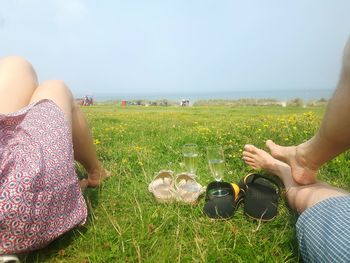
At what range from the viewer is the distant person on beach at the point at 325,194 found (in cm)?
168

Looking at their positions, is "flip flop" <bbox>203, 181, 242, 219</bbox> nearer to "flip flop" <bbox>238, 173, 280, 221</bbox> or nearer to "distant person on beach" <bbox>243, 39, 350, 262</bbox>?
"flip flop" <bbox>238, 173, 280, 221</bbox>

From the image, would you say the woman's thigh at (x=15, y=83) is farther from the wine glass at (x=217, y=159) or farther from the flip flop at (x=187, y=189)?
the wine glass at (x=217, y=159)

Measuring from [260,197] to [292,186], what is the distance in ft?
0.84

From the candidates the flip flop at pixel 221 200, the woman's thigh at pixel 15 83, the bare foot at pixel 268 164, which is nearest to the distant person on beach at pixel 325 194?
the bare foot at pixel 268 164

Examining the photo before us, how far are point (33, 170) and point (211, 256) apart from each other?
1.07 meters

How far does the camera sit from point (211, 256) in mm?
2051

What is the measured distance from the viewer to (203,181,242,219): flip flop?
2535 millimetres

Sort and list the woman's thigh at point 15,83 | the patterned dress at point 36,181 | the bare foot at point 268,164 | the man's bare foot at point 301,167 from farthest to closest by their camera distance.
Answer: the bare foot at point 268,164 → the woman's thigh at point 15,83 → the man's bare foot at point 301,167 → the patterned dress at point 36,181

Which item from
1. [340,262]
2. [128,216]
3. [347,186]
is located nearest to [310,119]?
[347,186]

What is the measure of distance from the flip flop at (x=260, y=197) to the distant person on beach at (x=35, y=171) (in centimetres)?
115

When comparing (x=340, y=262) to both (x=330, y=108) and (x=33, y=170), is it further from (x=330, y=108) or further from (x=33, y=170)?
(x=33, y=170)

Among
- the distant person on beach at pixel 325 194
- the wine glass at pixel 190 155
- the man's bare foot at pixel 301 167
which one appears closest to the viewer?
the distant person on beach at pixel 325 194

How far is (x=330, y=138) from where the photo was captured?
6.31ft

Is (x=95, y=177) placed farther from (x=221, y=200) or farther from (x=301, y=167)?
(x=301, y=167)
